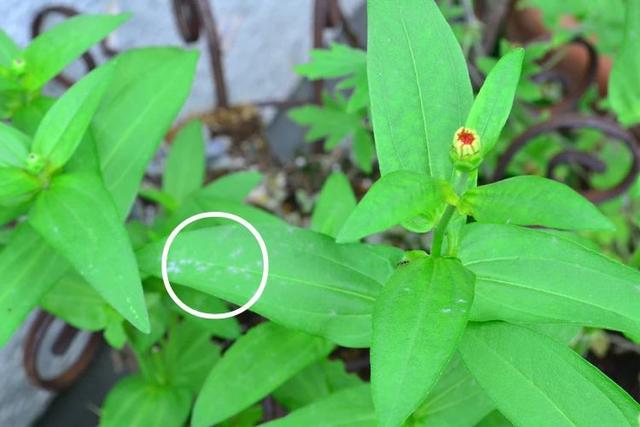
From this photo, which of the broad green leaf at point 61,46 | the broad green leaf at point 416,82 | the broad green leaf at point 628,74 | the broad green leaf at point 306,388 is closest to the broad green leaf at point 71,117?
the broad green leaf at point 61,46

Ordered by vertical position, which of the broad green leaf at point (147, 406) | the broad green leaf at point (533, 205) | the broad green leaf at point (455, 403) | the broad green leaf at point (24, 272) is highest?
the broad green leaf at point (533, 205)

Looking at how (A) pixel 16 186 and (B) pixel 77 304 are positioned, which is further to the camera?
(B) pixel 77 304

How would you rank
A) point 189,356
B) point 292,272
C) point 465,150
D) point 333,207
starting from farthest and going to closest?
point 189,356
point 333,207
point 292,272
point 465,150

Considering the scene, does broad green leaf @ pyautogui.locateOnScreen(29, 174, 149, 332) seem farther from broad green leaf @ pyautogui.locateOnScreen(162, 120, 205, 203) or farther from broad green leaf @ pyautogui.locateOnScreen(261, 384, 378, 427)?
broad green leaf @ pyautogui.locateOnScreen(162, 120, 205, 203)

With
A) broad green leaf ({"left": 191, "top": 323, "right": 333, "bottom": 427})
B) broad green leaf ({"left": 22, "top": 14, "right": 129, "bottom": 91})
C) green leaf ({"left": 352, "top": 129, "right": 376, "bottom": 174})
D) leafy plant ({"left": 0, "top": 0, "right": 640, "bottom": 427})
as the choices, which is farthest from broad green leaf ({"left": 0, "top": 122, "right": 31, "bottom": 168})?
green leaf ({"left": 352, "top": 129, "right": 376, "bottom": 174})

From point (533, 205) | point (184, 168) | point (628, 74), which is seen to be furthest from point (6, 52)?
point (628, 74)

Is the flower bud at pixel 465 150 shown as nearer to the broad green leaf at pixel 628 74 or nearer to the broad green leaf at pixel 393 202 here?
the broad green leaf at pixel 393 202

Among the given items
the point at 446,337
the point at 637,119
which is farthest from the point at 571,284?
the point at 637,119

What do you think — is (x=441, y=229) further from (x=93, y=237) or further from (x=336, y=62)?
(x=336, y=62)
